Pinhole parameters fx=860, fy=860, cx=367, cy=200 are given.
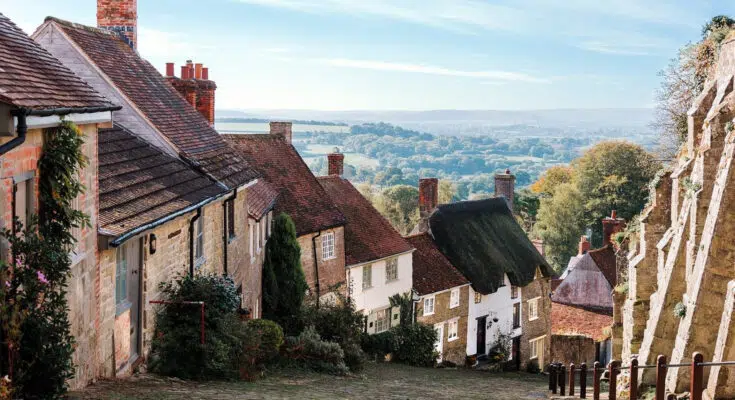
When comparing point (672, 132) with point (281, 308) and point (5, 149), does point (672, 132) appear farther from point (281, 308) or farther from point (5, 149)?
point (5, 149)

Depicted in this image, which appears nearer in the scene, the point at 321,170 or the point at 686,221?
the point at 686,221

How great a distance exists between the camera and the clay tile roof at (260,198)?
77.7 ft

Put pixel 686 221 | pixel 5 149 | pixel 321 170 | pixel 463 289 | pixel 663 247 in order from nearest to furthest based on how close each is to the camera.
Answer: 1. pixel 5 149
2. pixel 686 221
3. pixel 663 247
4. pixel 463 289
5. pixel 321 170

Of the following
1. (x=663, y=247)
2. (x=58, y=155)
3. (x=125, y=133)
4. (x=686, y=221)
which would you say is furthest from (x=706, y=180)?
(x=58, y=155)

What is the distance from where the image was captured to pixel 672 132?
32.1 meters

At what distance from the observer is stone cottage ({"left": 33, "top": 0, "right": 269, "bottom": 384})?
1252cm

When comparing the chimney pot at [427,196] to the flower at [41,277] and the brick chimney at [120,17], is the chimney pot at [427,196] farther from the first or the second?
the flower at [41,277]

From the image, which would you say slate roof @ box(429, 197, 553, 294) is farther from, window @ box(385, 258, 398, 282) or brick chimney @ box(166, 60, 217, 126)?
brick chimney @ box(166, 60, 217, 126)

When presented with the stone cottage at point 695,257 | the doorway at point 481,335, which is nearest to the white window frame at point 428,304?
the doorway at point 481,335

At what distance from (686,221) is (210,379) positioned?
11.1 metres

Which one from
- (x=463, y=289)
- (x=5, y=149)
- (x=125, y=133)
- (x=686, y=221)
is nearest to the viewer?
(x=5, y=149)

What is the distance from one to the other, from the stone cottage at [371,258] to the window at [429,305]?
1.23m

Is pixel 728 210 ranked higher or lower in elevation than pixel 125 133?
lower

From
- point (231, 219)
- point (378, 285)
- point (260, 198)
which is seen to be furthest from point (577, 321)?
point (231, 219)
